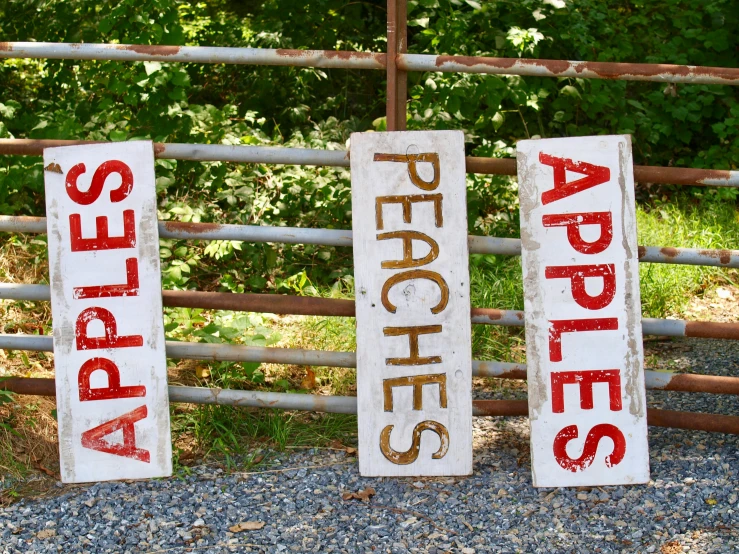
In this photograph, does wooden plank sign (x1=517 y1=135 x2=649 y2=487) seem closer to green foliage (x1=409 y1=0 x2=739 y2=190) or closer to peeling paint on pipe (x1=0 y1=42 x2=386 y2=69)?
peeling paint on pipe (x1=0 y1=42 x2=386 y2=69)

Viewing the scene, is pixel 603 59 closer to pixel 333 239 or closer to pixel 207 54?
pixel 333 239

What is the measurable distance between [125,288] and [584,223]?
1.71m

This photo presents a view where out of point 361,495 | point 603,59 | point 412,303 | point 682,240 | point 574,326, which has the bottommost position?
point 361,495

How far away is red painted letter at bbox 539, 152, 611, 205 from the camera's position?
10.6ft

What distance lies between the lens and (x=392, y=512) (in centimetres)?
309

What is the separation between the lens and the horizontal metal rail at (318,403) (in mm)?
3428

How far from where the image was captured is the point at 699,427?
3.43 metres

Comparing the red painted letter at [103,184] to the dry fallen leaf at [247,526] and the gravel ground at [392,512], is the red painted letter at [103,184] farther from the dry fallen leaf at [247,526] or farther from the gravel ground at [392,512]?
the dry fallen leaf at [247,526]

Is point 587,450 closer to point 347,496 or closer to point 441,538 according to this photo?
point 441,538

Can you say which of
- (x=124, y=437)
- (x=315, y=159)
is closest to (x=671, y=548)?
(x=315, y=159)

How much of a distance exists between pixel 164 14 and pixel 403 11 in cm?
189

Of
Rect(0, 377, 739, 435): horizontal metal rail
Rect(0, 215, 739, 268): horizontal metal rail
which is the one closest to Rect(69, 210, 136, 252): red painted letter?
Rect(0, 215, 739, 268): horizontal metal rail

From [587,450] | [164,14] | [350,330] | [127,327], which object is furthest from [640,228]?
[127,327]

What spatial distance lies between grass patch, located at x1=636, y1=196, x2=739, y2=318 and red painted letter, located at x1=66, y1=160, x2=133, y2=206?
2.92 m
